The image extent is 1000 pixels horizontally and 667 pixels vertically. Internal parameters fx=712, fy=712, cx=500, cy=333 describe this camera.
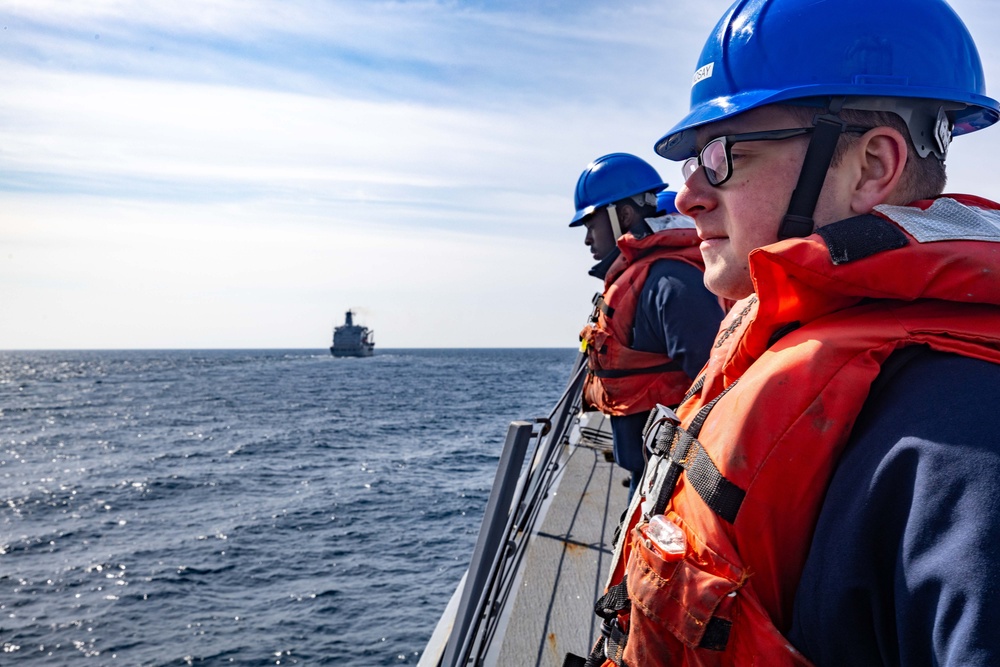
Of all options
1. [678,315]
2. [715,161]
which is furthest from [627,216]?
[715,161]

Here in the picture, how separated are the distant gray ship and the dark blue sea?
67592 millimetres

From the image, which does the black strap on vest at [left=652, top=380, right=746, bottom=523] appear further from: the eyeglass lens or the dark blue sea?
the dark blue sea

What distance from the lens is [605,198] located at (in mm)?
4559

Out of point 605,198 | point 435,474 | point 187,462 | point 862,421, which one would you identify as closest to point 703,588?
point 862,421

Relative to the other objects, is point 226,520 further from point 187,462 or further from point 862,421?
point 862,421

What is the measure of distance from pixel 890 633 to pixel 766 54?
1.02 meters

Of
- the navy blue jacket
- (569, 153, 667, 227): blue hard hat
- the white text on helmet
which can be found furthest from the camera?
(569, 153, 667, 227): blue hard hat

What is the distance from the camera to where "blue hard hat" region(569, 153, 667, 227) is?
4539 mm

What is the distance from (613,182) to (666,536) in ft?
11.8

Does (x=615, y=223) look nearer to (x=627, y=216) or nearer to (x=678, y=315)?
(x=627, y=216)

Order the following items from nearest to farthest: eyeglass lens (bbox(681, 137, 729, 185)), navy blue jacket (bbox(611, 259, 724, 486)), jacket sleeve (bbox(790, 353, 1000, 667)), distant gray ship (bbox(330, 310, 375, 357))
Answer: jacket sleeve (bbox(790, 353, 1000, 667)) → eyeglass lens (bbox(681, 137, 729, 185)) → navy blue jacket (bbox(611, 259, 724, 486)) → distant gray ship (bbox(330, 310, 375, 357))

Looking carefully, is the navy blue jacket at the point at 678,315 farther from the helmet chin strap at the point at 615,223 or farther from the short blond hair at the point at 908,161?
the short blond hair at the point at 908,161

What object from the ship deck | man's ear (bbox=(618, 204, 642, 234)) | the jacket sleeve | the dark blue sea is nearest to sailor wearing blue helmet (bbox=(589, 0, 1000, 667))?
the jacket sleeve

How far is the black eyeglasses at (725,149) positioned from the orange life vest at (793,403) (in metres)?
0.22
